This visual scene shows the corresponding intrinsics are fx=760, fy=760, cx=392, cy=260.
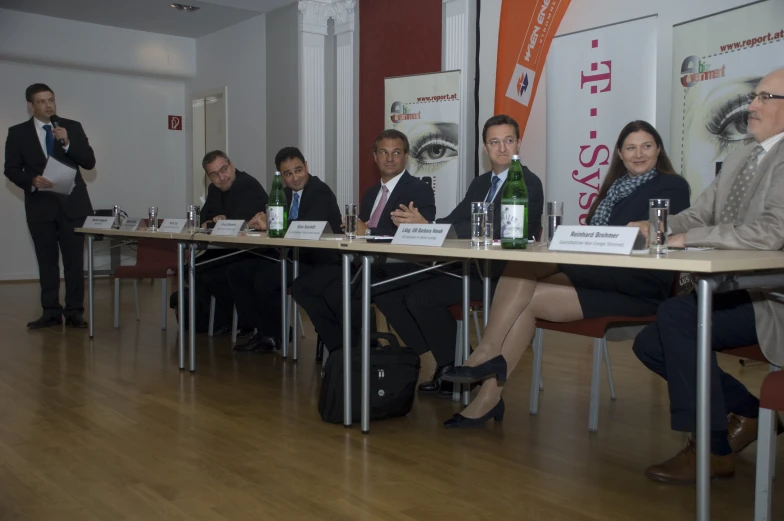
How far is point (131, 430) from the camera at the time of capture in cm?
268

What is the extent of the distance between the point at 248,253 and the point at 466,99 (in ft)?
8.12

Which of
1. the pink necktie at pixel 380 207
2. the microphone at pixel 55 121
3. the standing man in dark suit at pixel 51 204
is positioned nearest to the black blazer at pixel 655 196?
the pink necktie at pixel 380 207

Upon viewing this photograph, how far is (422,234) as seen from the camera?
7.86ft

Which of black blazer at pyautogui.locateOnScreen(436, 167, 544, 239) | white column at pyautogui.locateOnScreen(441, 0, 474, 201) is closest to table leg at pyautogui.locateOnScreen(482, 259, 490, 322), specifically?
black blazer at pyautogui.locateOnScreen(436, 167, 544, 239)

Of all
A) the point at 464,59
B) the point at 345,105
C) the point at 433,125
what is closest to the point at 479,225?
the point at 433,125

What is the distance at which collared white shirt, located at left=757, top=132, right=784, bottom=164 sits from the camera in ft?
6.87

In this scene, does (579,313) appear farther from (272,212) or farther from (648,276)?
(272,212)

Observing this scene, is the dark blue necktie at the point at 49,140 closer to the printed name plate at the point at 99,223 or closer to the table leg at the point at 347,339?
the printed name plate at the point at 99,223

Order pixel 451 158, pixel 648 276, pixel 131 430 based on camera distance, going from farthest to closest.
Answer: pixel 451 158, pixel 131 430, pixel 648 276

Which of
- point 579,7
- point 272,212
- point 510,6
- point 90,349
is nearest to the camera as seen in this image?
point 272,212

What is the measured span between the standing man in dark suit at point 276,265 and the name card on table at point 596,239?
6.14 feet

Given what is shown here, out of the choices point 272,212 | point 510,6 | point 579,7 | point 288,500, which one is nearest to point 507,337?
point 288,500

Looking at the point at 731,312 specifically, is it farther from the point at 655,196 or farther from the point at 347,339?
the point at 347,339

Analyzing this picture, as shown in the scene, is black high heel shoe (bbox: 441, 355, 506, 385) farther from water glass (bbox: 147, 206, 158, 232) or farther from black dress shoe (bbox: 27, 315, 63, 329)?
black dress shoe (bbox: 27, 315, 63, 329)
